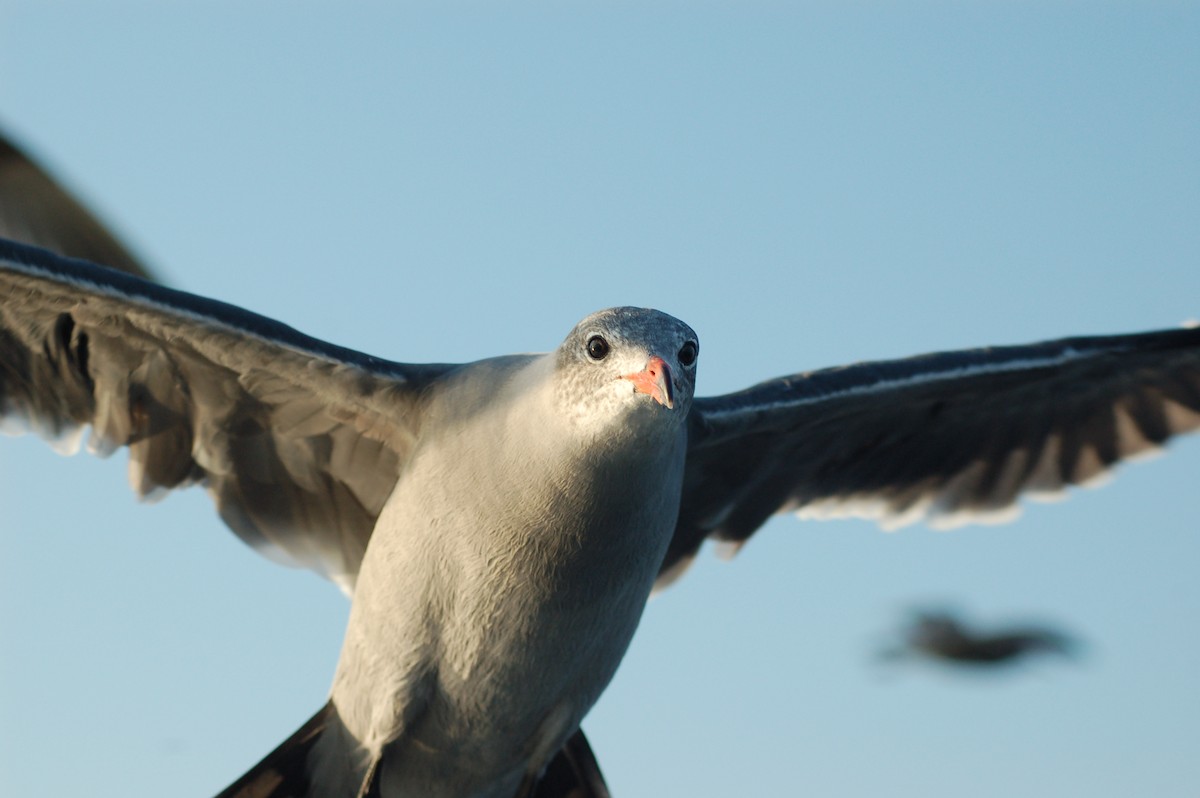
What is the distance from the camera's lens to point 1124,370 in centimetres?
851

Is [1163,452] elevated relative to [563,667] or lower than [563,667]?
elevated

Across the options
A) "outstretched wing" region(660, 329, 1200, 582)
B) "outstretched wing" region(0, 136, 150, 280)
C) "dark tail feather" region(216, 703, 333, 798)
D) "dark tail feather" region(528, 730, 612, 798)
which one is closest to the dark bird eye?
"outstretched wing" region(660, 329, 1200, 582)

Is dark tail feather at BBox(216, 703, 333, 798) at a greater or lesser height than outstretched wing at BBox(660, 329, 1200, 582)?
lesser

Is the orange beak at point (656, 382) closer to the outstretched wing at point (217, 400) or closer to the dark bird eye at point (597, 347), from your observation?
the dark bird eye at point (597, 347)

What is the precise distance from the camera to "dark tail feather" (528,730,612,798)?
24.8 feet

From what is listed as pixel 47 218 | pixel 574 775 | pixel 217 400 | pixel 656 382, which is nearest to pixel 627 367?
pixel 656 382

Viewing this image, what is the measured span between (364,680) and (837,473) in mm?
3087

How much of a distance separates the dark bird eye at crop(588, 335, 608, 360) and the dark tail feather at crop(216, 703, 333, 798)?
2420mm

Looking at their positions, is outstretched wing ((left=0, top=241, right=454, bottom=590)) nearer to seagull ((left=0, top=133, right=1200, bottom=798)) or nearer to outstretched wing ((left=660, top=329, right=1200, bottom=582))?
seagull ((left=0, top=133, right=1200, bottom=798))

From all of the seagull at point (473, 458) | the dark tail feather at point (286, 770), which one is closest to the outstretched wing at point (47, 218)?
the seagull at point (473, 458)

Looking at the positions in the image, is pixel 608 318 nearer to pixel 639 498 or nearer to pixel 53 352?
pixel 639 498

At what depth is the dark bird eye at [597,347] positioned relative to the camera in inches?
226

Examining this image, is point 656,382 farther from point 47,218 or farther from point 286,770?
point 47,218

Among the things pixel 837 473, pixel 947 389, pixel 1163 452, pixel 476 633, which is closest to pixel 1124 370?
pixel 1163 452
